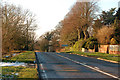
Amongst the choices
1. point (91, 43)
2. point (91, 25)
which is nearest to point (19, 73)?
point (91, 43)

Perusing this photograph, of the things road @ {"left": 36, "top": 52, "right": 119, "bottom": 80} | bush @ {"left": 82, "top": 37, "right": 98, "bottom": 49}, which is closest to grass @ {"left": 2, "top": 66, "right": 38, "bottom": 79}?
road @ {"left": 36, "top": 52, "right": 119, "bottom": 80}

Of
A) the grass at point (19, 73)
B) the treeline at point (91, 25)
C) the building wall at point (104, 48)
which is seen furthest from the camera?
the treeline at point (91, 25)

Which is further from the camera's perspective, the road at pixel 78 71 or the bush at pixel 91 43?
the bush at pixel 91 43

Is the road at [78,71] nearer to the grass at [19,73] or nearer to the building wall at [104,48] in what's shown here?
the grass at [19,73]

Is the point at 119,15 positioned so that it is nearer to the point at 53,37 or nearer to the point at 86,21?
the point at 86,21

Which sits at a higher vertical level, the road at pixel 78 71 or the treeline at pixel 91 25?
the treeline at pixel 91 25

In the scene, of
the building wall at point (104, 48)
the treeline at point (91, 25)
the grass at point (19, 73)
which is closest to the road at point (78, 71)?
the grass at point (19, 73)

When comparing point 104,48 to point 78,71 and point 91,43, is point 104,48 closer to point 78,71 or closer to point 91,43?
point 91,43

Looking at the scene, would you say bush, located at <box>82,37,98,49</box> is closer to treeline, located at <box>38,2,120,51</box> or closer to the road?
treeline, located at <box>38,2,120,51</box>

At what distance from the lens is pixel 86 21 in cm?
4706

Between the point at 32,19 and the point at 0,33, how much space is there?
3849 cm

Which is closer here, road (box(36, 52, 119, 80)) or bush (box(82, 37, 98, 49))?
road (box(36, 52, 119, 80))

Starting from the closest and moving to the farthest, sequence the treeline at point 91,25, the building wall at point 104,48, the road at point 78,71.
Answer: the road at point 78,71
the building wall at point 104,48
the treeline at point 91,25

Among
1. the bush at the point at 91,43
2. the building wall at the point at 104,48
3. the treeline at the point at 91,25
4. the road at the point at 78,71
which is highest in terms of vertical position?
the treeline at the point at 91,25
